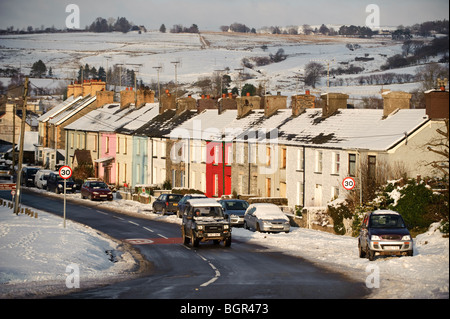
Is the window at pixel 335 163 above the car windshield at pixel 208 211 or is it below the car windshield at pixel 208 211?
above

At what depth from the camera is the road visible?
20453mm

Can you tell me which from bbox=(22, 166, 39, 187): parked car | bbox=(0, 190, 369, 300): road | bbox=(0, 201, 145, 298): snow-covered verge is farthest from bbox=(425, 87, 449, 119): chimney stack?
bbox=(22, 166, 39, 187): parked car

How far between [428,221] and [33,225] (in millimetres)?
21186

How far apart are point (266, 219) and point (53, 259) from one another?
15404 mm

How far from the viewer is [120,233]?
42.1 meters

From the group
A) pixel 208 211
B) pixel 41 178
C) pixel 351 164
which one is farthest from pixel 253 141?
pixel 41 178

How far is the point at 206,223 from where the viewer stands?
33.9 m

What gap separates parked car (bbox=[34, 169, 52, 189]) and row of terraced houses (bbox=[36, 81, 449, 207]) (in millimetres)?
6309

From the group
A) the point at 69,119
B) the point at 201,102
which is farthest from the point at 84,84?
the point at 201,102

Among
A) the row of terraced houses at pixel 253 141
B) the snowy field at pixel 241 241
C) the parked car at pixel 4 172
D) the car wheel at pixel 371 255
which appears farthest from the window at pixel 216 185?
the car wheel at pixel 371 255

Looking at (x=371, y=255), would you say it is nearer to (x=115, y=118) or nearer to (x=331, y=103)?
(x=331, y=103)

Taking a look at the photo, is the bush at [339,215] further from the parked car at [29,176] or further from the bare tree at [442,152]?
the parked car at [29,176]

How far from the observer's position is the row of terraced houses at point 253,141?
46.4 metres

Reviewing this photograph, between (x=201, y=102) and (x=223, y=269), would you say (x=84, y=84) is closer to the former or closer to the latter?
(x=201, y=102)
